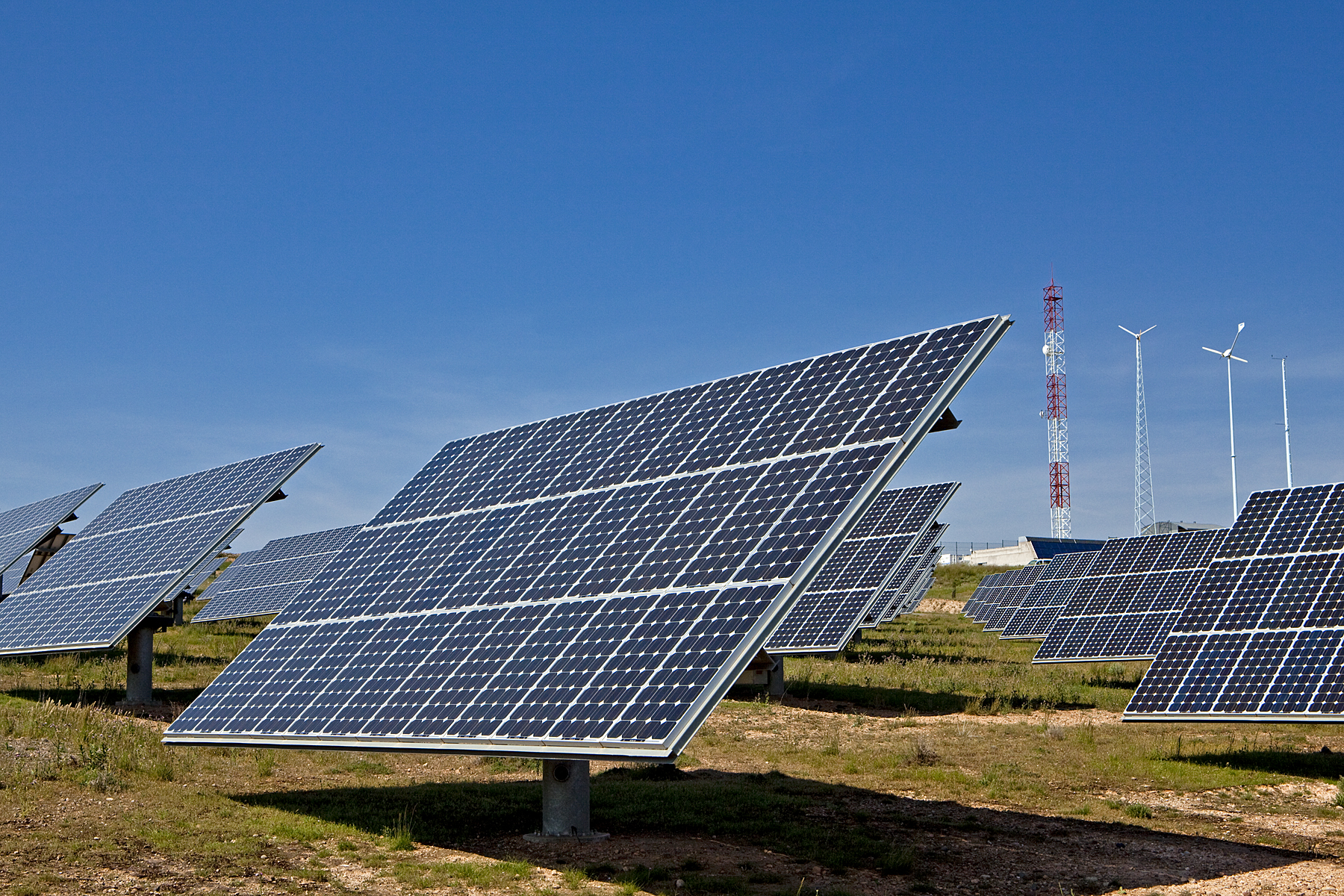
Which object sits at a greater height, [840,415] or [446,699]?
[840,415]

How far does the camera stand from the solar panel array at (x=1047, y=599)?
49.1 metres

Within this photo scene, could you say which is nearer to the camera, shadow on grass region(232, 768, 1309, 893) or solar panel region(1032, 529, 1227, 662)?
shadow on grass region(232, 768, 1309, 893)

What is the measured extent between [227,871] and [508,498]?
7.81 meters

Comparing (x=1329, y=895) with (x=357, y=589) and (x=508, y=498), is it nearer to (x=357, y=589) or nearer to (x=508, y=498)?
(x=508, y=498)

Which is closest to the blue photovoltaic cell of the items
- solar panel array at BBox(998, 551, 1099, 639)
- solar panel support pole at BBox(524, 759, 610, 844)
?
solar panel array at BBox(998, 551, 1099, 639)

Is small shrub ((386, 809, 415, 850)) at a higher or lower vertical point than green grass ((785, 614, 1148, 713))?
lower

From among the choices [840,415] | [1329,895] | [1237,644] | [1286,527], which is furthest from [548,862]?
[1286,527]

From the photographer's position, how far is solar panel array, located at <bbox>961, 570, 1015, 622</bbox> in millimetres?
70250

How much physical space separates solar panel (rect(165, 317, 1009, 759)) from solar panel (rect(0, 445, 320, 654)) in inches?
310

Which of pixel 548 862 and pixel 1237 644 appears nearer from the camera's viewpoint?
pixel 548 862

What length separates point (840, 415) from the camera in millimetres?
15383

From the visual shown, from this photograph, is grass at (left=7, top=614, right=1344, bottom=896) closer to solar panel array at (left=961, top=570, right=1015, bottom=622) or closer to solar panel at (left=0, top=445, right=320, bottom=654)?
solar panel at (left=0, top=445, right=320, bottom=654)

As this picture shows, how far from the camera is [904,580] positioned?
184ft

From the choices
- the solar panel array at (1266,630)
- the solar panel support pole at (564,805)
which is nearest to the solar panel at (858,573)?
the solar panel array at (1266,630)
